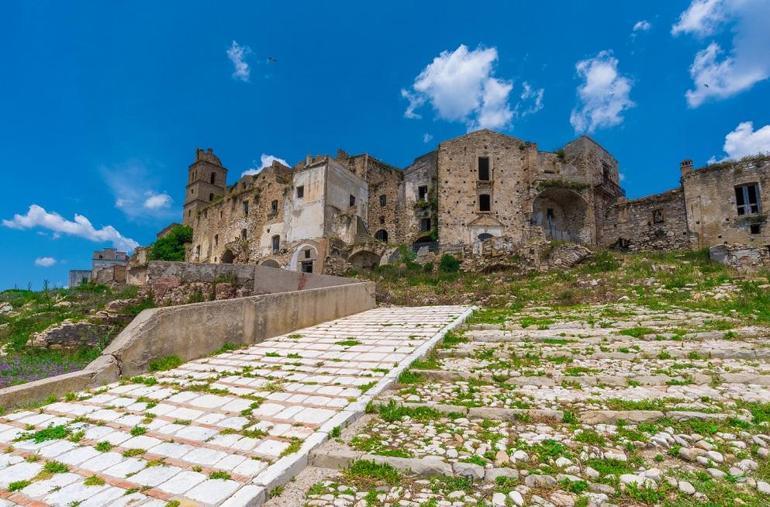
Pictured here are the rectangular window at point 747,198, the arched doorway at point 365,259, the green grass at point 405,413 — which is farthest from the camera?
the arched doorway at point 365,259

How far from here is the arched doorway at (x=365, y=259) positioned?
2627 centimetres

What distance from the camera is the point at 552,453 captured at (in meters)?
3.24

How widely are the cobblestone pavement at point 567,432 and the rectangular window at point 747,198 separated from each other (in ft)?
68.7

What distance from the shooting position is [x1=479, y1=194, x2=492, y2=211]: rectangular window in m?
28.2

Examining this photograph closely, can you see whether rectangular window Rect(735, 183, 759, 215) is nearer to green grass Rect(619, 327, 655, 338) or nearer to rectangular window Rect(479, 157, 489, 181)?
rectangular window Rect(479, 157, 489, 181)

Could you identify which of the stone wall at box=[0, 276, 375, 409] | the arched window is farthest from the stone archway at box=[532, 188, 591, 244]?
the stone wall at box=[0, 276, 375, 409]

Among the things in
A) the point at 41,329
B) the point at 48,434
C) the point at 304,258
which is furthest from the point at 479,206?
the point at 48,434

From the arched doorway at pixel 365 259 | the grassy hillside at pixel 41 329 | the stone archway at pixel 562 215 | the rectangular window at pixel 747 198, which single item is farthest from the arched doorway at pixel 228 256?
the rectangular window at pixel 747 198

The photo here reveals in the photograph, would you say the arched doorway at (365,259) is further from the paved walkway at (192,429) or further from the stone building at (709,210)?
the paved walkway at (192,429)

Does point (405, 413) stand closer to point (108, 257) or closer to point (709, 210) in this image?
point (709, 210)

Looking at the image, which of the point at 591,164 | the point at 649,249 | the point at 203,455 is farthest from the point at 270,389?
the point at 591,164

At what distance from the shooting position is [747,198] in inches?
862

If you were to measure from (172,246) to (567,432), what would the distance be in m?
49.9

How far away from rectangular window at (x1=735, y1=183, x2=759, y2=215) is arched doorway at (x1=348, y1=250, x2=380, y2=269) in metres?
20.8
